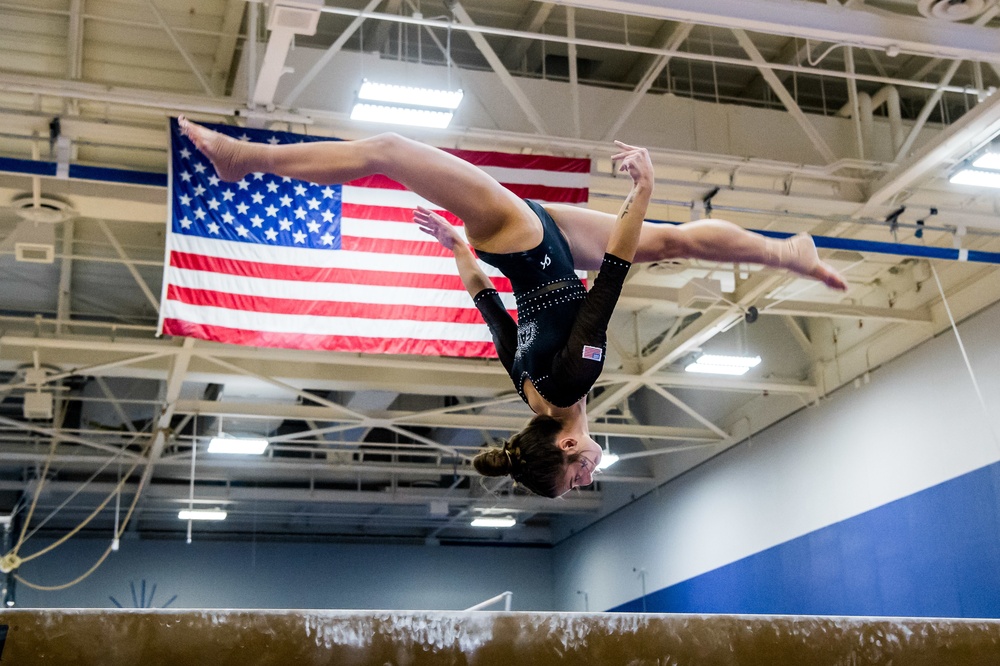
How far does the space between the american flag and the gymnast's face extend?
4.21 meters

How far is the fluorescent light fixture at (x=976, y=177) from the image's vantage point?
7934 mm

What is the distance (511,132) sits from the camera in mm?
8188

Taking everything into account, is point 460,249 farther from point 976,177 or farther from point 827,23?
point 976,177

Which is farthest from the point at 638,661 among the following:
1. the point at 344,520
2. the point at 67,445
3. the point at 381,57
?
the point at 344,520

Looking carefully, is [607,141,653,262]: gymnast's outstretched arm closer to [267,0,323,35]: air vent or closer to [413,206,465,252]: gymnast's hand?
[413,206,465,252]: gymnast's hand

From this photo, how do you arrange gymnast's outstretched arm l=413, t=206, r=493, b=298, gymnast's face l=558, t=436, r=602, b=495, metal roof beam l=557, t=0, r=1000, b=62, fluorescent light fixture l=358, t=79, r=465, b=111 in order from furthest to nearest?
fluorescent light fixture l=358, t=79, r=465, b=111
metal roof beam l=557, t=0, r=1000, b=62
gymnast's outstretched arm l=413, t=206, r=493, b=298
gymnast's face l=558, t=436, r=602, b=495

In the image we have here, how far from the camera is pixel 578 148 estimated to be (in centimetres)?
834

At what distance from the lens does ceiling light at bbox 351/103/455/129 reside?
7.09 m

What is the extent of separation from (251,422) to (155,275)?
10.8 ft

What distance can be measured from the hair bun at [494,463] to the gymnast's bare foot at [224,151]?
1.28m

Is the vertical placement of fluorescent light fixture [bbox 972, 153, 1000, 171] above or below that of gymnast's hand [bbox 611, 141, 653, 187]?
above

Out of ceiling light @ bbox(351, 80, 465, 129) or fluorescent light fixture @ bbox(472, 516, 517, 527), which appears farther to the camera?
fluorescent light fixture @ bbox(472, 516, 517, 527)

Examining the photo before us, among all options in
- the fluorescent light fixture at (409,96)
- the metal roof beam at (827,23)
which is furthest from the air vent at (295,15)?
the metal roof beam at (827,23)

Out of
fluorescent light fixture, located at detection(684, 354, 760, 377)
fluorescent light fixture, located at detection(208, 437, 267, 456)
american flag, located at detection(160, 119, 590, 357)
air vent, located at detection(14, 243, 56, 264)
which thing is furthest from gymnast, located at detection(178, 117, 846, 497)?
fluorescent light fixture, located at detection(208, 437, 267, 456)
